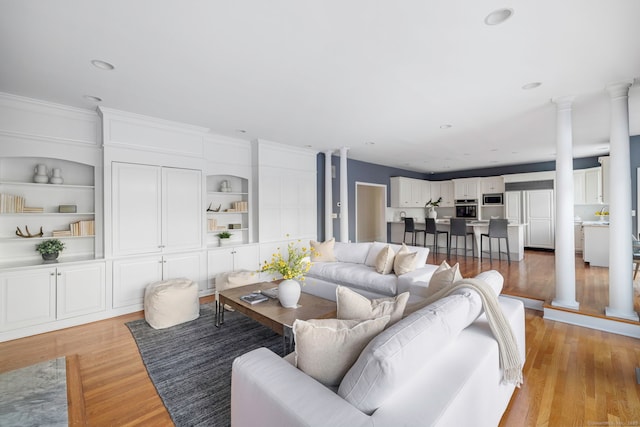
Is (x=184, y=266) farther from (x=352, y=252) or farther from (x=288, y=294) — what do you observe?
(x=352, y=252)

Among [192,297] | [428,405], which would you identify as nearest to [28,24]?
[192,297]

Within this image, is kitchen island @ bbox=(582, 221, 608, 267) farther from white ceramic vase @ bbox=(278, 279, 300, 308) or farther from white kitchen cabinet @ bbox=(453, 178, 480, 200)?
white ceramic vase @ bbox=(278, 279, 300, 308)

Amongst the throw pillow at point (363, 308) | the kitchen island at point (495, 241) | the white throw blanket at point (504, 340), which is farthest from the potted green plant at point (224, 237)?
the kitchen island at point (495, 241)

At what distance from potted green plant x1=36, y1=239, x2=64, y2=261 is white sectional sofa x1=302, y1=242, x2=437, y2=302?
9.87 feet

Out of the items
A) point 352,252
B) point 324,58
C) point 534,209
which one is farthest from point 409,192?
point 324,58

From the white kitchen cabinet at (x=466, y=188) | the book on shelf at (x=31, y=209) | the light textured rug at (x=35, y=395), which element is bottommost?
the light textured rug at (x=35, y=395)

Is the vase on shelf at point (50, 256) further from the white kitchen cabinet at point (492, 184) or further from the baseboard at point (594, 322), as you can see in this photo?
the white kitchen cabinet at point (492, 184)

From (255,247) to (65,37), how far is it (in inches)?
144

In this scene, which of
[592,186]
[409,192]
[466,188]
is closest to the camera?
[592,186]

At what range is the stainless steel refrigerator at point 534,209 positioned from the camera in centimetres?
763

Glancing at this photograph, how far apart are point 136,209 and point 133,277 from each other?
897 mm

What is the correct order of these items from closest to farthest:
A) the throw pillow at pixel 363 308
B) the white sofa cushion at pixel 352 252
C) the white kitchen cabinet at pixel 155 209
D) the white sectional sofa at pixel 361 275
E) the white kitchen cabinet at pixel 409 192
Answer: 1. the throw pillow at pixel 363 308
2. the white sectional sofa at pixel 361 275
3. the white kitchen cabinet at pixel 155 209
4. the white sofa cushion at pixel 352 252
5. the white kitchen cabinet at pixel 409 192

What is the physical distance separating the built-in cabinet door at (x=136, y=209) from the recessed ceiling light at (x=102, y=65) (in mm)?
1401

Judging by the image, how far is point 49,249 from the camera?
10.9 feet
